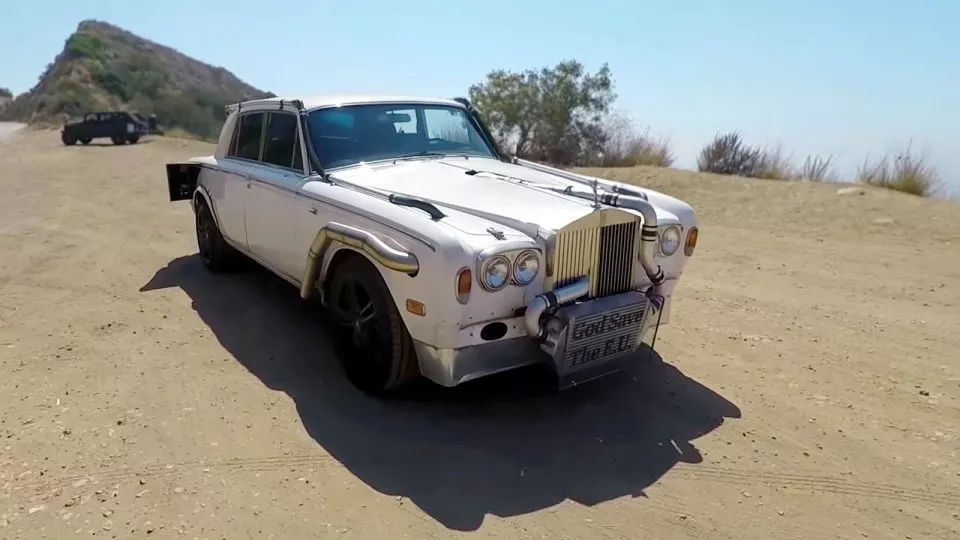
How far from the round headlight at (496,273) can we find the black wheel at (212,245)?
150 inches

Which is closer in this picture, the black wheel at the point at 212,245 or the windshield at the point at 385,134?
the windshield at the point at 385,134

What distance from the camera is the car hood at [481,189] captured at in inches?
155

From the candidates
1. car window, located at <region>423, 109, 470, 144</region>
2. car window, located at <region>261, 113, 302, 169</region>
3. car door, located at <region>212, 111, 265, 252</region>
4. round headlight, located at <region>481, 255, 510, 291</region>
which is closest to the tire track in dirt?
round headlight, located at <region>481, 255, 510, 291</region>

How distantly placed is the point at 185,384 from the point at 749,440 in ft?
10.8

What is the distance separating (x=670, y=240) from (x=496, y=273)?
4.37 feet

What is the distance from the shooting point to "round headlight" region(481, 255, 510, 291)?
3516 millimetres

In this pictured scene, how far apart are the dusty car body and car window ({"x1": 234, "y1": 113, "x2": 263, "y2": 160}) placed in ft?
0.52

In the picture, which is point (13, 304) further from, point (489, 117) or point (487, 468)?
point (489, 117)

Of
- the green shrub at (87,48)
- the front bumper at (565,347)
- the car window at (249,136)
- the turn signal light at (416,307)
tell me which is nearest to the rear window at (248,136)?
the car window at (249,136)

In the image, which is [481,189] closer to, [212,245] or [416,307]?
[416,307]

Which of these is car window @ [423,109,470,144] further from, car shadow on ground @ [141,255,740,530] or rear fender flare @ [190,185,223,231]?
rear fender flare @ [190,185,223,231]

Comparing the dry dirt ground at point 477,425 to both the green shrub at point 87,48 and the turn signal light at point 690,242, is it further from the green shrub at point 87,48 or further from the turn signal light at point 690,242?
the green shrub at point 87,48

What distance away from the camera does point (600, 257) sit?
12.9 feet

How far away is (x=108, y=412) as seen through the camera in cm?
407
